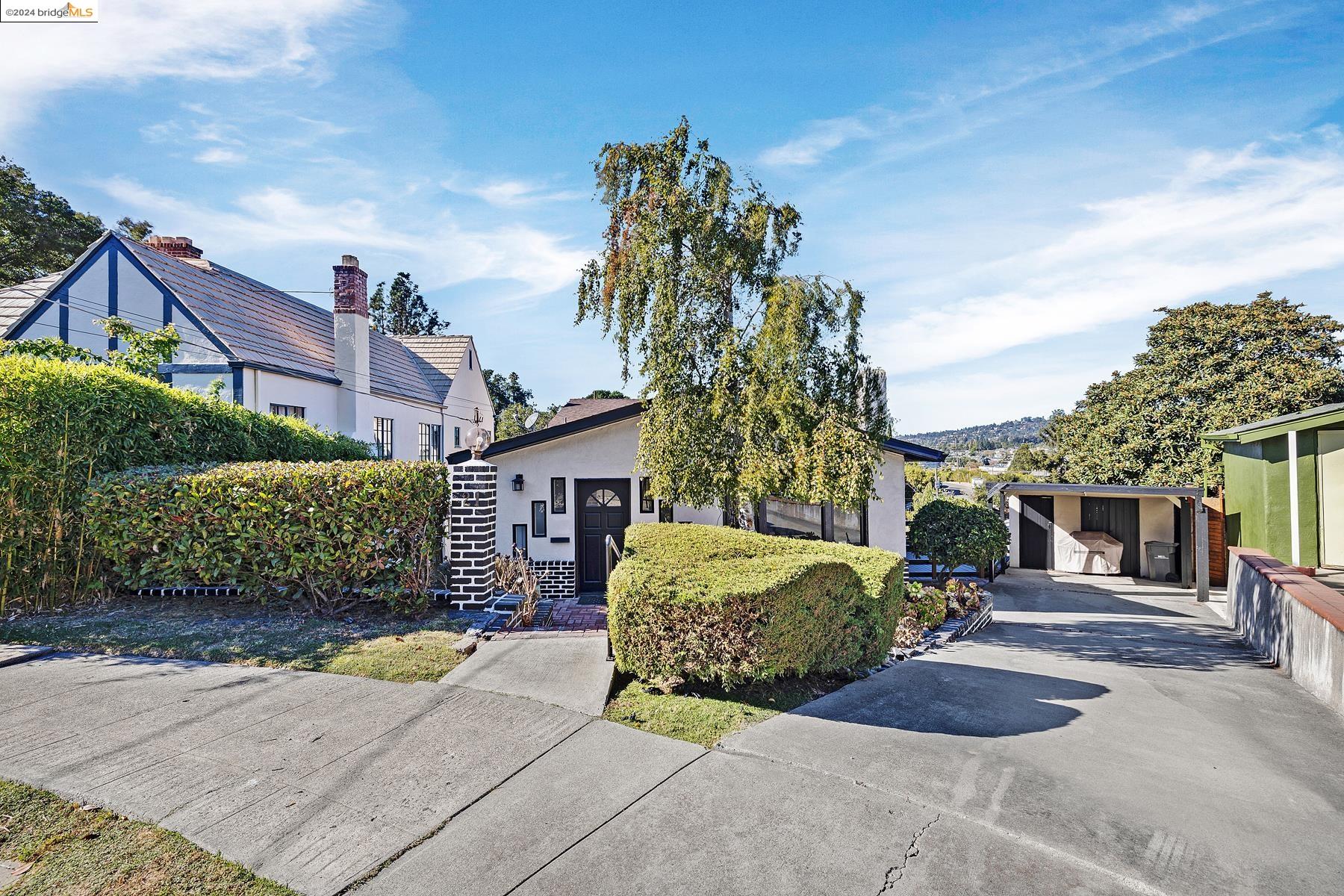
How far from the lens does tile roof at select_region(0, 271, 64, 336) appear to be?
48.6ft

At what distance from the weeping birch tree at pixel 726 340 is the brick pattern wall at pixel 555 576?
8.71 feet

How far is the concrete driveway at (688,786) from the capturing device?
2729 millimetres

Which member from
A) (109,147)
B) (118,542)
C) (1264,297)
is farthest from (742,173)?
(1264,297)

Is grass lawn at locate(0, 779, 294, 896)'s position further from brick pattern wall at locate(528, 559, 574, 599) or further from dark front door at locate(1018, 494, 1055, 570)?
dark front door at locate(1018, 494, 1055, 570)

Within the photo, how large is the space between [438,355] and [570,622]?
2084 cm

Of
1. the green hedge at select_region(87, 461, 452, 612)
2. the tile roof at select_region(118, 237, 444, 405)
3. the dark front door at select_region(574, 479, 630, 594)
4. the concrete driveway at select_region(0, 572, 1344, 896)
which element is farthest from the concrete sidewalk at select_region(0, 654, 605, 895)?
the tile roof at select_region(118, 237, 444, 405)

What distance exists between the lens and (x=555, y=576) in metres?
9.91

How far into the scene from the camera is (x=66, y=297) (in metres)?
14.0

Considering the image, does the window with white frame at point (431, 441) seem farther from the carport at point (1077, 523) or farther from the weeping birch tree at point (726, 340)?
the carport at point (1077, 523)

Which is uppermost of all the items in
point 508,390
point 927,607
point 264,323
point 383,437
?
point 508,390

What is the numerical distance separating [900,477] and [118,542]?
1076cm

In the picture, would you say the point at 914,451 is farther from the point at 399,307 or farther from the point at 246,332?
the point at 399,307

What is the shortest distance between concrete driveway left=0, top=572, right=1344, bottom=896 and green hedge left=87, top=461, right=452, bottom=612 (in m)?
1.88

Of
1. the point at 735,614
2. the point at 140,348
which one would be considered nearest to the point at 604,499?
the point at 735,614
